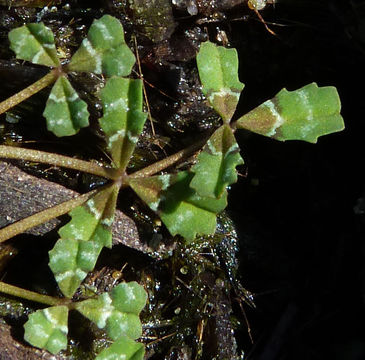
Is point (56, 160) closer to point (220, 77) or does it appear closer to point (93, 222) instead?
point (93, 222)

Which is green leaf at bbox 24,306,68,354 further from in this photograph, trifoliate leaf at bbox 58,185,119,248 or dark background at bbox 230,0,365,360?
dark background at bbox 230,0,365,360

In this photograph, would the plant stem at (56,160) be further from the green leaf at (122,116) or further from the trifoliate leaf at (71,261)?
the trifoliate leaf at (71,261)

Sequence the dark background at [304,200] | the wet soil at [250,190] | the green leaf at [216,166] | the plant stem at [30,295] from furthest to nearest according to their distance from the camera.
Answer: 1. the dark background at [304,200]
2. the wet soil at [250,190]
3. the plant stem at [30,295]
4. the green leaf at [216,166]

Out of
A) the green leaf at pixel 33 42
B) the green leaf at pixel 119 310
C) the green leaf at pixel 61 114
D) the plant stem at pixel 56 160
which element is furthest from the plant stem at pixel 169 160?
the green leaf at pixel 33 42

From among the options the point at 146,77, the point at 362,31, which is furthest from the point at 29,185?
the point at 362,31

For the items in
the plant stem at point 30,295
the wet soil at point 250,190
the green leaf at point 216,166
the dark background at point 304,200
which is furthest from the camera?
the dark background at point 304,200

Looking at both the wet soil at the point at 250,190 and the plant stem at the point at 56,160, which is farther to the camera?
the wet soil at the point at 250,190

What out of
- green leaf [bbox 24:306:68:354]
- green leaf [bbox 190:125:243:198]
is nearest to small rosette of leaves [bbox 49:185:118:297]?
green leaf [bbox 24:306:68:354]
